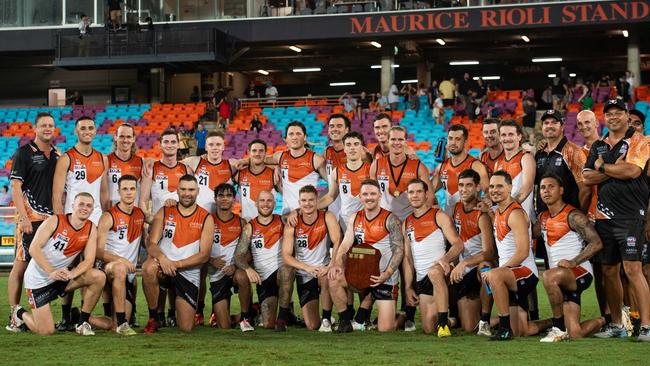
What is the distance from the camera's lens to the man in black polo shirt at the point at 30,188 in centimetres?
1004

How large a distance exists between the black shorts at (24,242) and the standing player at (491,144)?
483 cm

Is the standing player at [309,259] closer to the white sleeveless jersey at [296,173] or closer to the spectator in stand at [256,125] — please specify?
the white sleeveless jersey at [296,173]

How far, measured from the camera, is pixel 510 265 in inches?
360

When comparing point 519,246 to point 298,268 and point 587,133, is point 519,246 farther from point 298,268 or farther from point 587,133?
point 298,268

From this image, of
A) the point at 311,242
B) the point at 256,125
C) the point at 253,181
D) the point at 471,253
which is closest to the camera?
the point at 471,253

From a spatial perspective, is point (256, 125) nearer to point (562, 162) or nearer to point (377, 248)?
point (377, 248)

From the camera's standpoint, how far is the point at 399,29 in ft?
97.3

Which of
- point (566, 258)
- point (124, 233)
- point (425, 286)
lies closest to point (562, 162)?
point (566, 258)

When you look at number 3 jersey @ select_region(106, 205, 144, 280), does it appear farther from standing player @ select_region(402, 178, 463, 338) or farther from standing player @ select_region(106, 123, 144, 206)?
standing player @ select_region(402, 178, 463, 338)

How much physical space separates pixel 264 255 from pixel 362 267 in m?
1.18

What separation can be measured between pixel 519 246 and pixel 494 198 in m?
→ 0.51

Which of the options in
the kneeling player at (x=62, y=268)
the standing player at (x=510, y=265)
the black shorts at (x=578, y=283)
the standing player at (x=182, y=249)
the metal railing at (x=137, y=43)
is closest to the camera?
the standing player at (x=510, y=265)

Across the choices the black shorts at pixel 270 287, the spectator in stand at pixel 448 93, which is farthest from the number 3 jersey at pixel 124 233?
the spectator in stand at pixel 448 93

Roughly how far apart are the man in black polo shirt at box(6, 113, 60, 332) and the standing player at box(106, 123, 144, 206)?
70 centimetres
